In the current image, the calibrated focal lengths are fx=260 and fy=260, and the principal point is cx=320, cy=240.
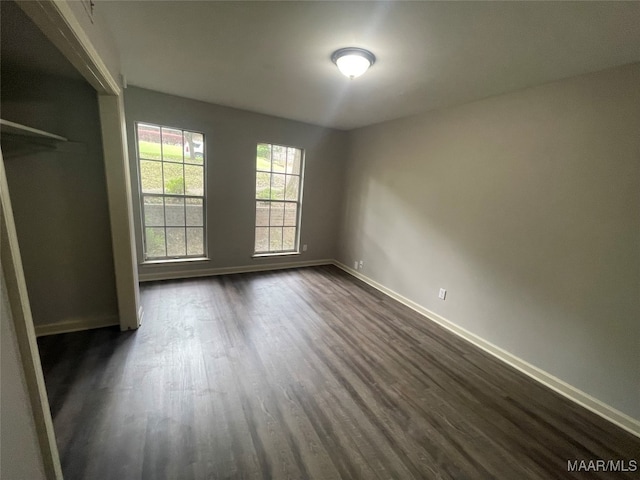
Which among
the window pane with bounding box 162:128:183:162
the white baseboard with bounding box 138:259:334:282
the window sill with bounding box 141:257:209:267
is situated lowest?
the white baseboard with bounding box 138:259:334:282

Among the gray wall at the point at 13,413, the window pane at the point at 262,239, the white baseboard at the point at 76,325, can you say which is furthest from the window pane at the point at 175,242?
the gray wall at the point at 13,413

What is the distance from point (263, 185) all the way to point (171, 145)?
4.53ft

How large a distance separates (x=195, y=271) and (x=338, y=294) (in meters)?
2.20

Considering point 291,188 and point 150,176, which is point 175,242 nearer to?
point 150,176

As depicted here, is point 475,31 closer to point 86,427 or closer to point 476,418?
point 476,418

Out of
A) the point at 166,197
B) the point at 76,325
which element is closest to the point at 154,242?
the point at 166,197

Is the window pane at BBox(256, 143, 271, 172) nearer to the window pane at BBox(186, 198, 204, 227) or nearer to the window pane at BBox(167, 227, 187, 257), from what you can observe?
the window pane at BBox(186, 198, 204, 227)

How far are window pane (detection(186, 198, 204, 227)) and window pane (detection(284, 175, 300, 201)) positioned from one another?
4.60ft

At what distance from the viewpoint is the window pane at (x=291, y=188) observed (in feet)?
14.9

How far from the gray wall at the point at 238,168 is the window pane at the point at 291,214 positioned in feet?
0.50

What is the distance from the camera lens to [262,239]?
4512 mm

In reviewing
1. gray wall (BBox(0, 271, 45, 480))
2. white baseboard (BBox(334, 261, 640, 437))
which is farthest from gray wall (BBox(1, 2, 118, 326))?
white baseboard (BBox(334, 261, 640, 437))

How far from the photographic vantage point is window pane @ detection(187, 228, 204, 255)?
154 inches

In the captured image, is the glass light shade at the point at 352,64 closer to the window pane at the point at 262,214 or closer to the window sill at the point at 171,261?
the window pane at the point at 262,214
